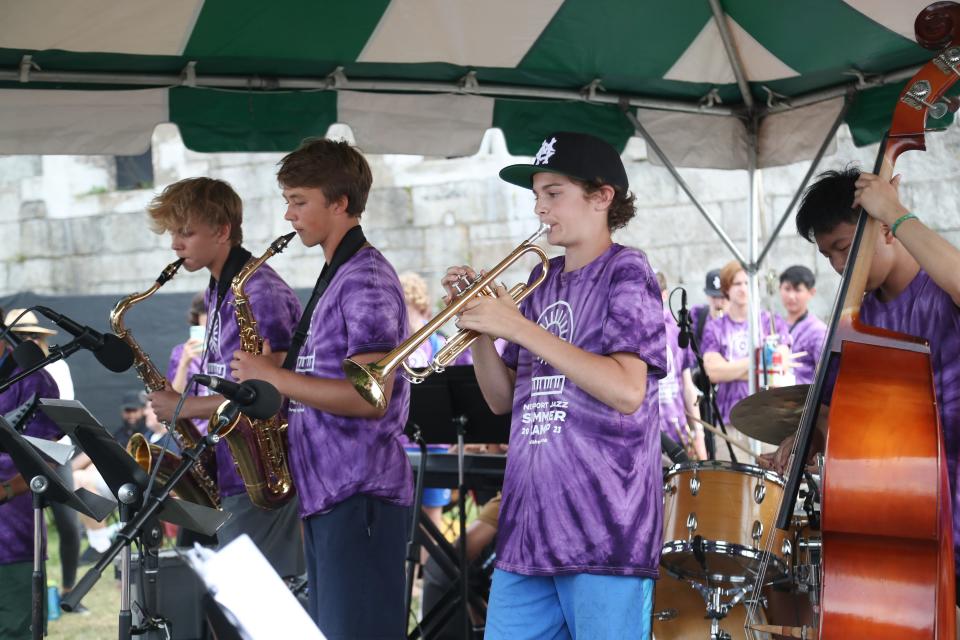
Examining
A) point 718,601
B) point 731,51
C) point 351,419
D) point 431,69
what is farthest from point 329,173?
point 731,51

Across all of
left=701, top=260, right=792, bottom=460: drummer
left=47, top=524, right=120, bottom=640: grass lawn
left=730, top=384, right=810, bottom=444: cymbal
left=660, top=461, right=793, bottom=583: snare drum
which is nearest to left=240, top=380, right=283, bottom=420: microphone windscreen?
left=730, top=384, right=810, bottom=444: cymbal

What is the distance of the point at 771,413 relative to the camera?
3.80 m

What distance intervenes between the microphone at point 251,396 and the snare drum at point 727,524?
207 cm

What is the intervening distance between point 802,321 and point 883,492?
19.8ft

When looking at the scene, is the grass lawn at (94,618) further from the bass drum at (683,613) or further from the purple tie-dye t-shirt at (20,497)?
the bass drum at (683,613)

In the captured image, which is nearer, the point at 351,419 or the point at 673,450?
the point at 351,419

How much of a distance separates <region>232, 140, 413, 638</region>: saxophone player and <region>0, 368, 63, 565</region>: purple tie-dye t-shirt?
4.54ft

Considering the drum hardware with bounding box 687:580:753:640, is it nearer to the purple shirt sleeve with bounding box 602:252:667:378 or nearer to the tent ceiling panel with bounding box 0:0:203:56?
the purple shirt sleeve with bounding box 602:252:667:378

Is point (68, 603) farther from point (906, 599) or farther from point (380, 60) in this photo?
point (380, 60)

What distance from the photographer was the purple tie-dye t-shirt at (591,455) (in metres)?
2.97

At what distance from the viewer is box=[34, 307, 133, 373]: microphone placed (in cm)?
339

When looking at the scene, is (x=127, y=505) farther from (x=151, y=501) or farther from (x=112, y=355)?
(x=112, y=355)

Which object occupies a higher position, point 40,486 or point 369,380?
point 369,380

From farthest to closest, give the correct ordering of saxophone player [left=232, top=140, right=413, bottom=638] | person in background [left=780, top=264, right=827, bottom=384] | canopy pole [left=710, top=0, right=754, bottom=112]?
1. person in background [left=780, top=264, right=827, bottom=384]
2. canopy pole [left=710, top=0, right=754, bottom=112]
3. saxophone player [left=232, top=140, right=413, bottom=638]
